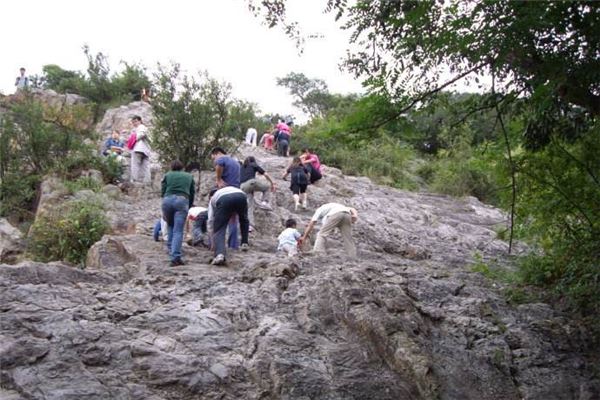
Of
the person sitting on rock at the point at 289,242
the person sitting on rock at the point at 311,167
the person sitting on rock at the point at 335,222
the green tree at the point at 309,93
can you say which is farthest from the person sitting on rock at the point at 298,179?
the green tree at the point at 309,93

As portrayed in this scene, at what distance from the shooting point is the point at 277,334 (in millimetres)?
6754

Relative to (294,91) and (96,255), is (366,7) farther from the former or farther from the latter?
(294,91)

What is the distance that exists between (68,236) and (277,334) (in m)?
6.07

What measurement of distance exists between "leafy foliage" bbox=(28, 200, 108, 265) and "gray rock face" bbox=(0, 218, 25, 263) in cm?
111

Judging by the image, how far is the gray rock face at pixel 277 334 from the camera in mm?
5855

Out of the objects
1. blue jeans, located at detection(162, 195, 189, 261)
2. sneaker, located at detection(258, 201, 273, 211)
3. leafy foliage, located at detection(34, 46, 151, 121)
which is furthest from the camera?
leafy foliage, located at detection(34, 46, 151, 121)

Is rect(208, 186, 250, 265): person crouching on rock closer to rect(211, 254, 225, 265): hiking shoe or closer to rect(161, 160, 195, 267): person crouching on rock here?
rect(211, 254, 225, 265): hiking shoe

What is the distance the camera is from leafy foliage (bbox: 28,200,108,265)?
1124cm

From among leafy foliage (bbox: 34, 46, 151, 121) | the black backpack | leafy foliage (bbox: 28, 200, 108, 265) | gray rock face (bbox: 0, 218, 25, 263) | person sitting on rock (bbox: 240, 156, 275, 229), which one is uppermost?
leafy foliage (bbox: 34, 46, 151, 121)

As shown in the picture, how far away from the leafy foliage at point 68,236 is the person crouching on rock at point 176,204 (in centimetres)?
246

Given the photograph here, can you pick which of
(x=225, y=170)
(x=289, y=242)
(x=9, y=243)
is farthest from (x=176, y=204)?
(x=9, y=243)

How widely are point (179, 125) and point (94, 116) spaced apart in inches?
589

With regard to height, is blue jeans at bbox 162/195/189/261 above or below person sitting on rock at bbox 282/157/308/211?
below

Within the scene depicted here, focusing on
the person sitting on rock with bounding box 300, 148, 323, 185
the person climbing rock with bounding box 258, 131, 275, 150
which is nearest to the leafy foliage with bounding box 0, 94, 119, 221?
the person sitting on rock with bounding box 300, 148, 323, 185
